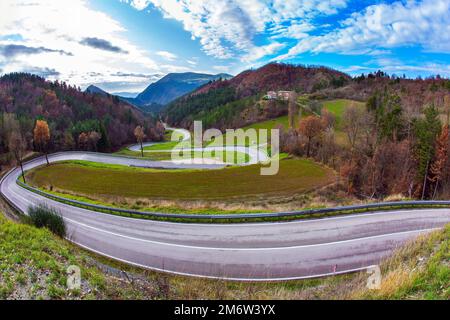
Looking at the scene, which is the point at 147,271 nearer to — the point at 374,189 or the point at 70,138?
the point at 374,189

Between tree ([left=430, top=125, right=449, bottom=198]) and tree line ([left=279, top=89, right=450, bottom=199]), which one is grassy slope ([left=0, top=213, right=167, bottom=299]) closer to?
tree line ([left=279, top=89, right=450, bottom=199])

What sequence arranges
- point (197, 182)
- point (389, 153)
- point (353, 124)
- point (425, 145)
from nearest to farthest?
point (197, 182) → point (425, 145) → point (389, 153) → point (353, 124)

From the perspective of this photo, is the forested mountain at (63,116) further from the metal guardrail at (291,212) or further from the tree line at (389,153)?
the metal guardrail at (291,212)

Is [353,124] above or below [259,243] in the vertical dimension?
above

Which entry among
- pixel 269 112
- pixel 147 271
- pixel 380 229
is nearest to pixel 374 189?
pixel 380 229

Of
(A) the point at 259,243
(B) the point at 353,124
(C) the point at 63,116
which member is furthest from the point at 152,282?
(C) the point at 63,116

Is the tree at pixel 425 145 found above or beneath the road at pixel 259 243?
above

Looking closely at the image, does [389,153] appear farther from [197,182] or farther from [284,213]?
[284,213]

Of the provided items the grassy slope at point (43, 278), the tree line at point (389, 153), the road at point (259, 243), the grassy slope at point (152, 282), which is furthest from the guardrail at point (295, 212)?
the tree line at point (389, 153)
